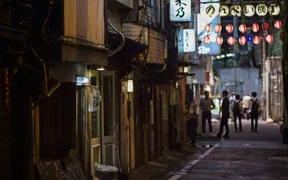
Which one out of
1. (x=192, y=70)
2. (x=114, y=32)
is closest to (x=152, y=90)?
(x=114, y=32)

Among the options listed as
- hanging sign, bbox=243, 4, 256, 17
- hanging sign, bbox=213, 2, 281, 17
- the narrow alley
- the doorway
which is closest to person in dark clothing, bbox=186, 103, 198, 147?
the narrow alley

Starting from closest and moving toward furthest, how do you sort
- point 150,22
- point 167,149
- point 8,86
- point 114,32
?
point 8,86
point 114,32
point 150,22
point 167,149

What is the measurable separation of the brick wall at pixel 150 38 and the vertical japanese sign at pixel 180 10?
2.11 meters

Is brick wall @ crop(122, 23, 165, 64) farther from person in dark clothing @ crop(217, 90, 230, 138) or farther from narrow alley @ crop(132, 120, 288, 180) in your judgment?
person in dark clothing @ crop(217, 90, 230, 138)

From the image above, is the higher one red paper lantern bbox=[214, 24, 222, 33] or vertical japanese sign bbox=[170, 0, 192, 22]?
red paper lantern bbox=[214, 24, 222, 33]

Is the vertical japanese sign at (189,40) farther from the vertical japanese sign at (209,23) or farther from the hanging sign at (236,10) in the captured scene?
the hanging sign at (236,10)

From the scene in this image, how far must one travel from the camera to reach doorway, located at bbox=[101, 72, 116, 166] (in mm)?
14727

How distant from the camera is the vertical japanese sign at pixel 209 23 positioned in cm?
3164

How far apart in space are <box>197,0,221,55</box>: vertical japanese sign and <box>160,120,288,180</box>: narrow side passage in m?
7.43

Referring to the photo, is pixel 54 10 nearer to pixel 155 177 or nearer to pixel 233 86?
pixel 155 177

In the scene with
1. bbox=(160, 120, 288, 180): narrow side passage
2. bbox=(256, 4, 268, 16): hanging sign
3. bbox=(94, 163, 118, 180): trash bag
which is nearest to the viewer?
bbox=(94, 163, 118, 180): trash bag

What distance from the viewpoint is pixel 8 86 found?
357 inches

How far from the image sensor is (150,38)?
1789 centimetres

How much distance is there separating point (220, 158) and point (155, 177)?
190 inches
